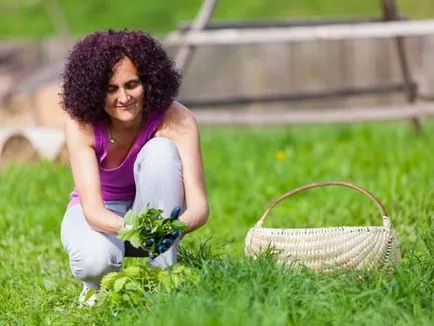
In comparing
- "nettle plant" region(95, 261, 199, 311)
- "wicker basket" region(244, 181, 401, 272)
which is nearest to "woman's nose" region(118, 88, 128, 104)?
"nettle plant" region(95, 261, 199, 311)

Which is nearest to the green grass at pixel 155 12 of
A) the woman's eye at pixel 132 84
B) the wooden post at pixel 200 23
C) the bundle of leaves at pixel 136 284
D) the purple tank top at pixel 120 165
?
the wooden post at pixel 200 23

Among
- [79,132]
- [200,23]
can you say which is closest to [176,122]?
[79,132]

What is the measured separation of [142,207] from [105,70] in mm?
577

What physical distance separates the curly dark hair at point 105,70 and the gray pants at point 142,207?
0.73ft

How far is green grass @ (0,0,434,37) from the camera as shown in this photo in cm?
1873

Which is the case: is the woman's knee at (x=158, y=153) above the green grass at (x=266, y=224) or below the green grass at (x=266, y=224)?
above

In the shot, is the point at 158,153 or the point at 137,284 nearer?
the point at 137,284

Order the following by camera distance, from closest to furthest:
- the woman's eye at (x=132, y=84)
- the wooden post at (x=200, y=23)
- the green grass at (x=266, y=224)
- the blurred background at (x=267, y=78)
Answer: the green grass at (x=266, y=224), the woman's eye at (x=132, y=84), the wooden post at (x=200, y=23), the blurred background at (x=267, y=78)

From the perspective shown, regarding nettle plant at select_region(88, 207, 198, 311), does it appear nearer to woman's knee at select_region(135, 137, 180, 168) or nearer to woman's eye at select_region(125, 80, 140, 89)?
woman's knee at select_region(135, 137, 180, 168)

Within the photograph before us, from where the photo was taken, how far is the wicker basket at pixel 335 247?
14.8 ft

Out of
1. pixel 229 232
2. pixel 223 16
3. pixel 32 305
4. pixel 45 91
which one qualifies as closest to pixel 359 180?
pixel 229 232

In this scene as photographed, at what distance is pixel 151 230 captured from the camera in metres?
4.15

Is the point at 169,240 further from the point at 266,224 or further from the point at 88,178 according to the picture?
the point at 266,224

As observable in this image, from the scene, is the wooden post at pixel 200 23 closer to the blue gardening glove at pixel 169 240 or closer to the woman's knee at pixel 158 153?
the woman's knee at pixel 158 153
